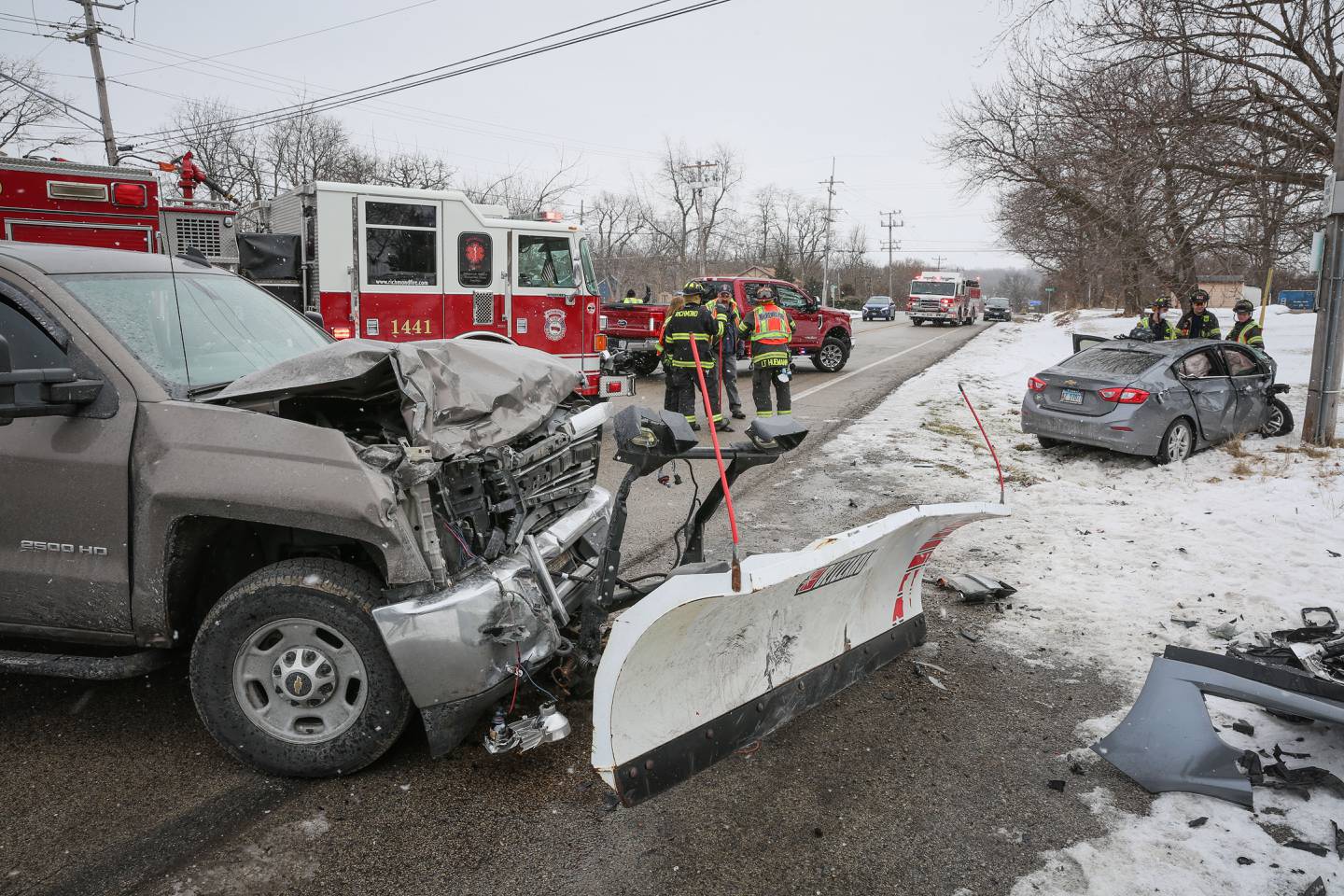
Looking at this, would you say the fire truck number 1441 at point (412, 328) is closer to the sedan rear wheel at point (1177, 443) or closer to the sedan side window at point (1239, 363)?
the sedan rear wheel at point (1177, 443)

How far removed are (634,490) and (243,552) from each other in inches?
184

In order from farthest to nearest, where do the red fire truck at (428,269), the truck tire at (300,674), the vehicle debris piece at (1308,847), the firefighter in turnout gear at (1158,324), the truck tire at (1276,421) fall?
the firefighter in turnout gear at (1158,324), the truck tire at (1276,421), the red fire truck at (428,269), the truck tire at (300,674), the vehicle debris piece at (1308,847)

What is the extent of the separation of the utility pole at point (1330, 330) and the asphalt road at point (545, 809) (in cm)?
817

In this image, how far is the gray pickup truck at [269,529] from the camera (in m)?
3.05

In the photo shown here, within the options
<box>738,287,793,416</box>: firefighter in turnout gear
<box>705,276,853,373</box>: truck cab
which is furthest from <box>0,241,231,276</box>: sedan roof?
<box>705,276,853,373</box>: truck cab

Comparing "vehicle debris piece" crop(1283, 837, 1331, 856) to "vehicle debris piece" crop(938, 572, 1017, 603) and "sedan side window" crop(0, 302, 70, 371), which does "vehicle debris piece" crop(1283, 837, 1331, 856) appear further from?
"sedan side window" crop(0, 302, 70, 371)

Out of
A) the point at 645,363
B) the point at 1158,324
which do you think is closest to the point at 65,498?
the point at 645,363

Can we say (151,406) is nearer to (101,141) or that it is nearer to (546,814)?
(546,814)

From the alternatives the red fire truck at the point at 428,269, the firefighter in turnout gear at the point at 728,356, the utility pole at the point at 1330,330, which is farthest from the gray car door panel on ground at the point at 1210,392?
the red fire truck at the point at 428,269

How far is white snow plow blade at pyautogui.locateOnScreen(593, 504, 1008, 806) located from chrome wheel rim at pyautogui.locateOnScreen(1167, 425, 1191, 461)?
6.34 m

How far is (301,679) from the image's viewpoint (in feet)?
10.4

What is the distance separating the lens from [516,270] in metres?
11.0

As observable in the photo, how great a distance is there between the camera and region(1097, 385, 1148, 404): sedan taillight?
358 inches

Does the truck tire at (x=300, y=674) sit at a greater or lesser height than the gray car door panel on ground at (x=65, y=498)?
lesser
